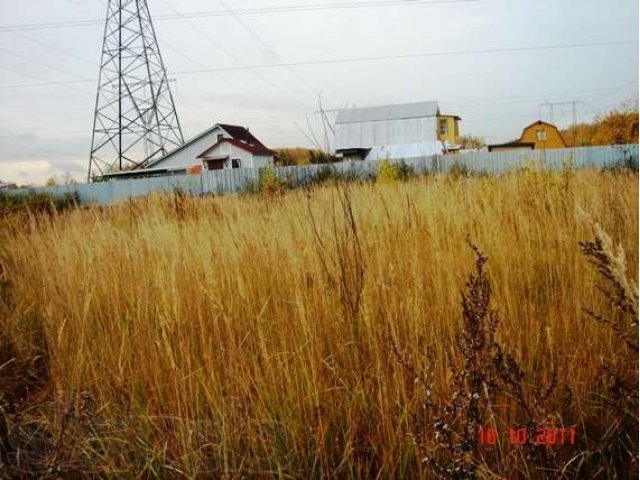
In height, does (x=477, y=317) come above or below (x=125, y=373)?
above

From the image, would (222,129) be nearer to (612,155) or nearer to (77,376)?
(612,155)

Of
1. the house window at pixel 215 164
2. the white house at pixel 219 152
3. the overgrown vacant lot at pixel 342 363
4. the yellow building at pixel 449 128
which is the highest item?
the yellow building at pixel 449 128

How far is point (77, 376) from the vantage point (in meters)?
1.57

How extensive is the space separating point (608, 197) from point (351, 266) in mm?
2262

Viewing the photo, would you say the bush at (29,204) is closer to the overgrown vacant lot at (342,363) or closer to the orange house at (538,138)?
the overgrown vacant lot at (342,363)

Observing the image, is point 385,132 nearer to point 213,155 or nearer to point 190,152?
point 213,155

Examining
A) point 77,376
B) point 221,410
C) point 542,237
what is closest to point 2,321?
point 77,376

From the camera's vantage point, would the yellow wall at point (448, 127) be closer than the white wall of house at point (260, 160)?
No

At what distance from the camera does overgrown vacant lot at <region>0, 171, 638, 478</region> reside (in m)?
1.02

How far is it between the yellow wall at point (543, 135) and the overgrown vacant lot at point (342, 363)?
38.1 meters

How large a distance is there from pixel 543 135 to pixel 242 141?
2487 cm

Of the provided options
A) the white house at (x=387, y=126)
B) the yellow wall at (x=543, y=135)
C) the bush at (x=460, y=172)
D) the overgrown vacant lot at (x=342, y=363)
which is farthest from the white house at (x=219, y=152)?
the overgrown vacant lot at (x=342, y=363)

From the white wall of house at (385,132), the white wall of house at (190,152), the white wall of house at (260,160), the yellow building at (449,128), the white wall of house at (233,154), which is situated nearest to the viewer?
the white wall of house at (233,154)

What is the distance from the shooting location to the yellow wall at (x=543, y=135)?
116ft
